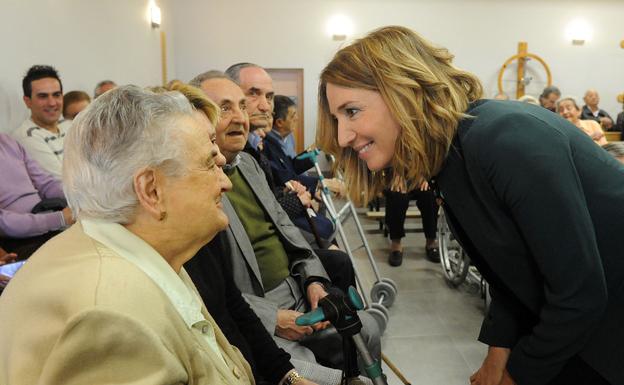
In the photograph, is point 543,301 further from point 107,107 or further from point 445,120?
point 107,107

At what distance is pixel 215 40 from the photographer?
25.5ft

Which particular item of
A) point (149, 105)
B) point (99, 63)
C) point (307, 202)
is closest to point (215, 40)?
point (99, 63)

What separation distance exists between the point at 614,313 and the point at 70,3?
168 inches

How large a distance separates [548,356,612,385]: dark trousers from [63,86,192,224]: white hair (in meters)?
0.96

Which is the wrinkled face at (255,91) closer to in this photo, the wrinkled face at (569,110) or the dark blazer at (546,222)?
the dark blazer at (546,222)

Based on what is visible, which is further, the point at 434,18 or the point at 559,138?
the point at 434,18

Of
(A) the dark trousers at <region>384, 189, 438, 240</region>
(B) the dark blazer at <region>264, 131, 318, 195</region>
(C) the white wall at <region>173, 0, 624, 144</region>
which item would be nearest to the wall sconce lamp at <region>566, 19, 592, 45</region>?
(C) the white wall at <region>173, 0, 624, 144</region>

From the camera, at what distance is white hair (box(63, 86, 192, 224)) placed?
2.63 ft

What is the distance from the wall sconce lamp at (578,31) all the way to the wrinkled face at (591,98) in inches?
42.6

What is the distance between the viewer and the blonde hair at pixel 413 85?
951 millimetres

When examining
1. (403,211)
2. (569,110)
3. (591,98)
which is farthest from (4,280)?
(591,98)

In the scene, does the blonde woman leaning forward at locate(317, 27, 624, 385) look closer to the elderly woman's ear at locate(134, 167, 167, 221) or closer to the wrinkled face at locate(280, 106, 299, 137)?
the elderly woman's ear at locate(134, 167, 167, 221)

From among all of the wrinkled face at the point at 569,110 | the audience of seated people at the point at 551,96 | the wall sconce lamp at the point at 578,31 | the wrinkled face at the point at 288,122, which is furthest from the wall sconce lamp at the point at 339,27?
the wrinkled face at the point at 288,122

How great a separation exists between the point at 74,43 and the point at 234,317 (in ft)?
11.4
